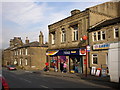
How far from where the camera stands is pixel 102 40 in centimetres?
1847

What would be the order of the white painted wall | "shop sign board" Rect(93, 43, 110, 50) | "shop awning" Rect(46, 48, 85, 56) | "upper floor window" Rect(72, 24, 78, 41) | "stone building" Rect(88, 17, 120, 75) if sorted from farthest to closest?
"upper floor window" Rect(72, 24, 78, 41) < "shop awning" Rect(46, 48, 85, 56) < "shop sign board" Rect(93, 43, 110, 50) < "stone building" Rect(88, 17, 120, 75) < the white painted wall

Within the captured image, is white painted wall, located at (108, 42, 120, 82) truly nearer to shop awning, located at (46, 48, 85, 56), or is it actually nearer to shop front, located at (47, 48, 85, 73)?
shop front, located at (47, 48, 85, 73)

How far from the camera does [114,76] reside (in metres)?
10.7

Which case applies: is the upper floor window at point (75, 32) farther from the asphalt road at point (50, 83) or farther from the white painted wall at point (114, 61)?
the white painted wall at point (114, 61)

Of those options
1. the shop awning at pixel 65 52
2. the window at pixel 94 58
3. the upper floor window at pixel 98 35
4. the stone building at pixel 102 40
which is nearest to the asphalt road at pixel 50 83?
the stone building at pixel 102 40

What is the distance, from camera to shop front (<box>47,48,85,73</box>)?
22125 mm

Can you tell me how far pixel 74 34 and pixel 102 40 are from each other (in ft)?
20.8

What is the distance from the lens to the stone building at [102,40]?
677 inches

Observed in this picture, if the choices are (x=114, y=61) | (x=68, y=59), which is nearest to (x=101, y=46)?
(x=68, y=59)

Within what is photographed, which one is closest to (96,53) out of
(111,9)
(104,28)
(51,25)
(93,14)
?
(104,28)

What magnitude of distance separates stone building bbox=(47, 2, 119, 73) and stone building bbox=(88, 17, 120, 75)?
4.42 feet

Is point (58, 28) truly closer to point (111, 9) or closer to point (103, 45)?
point (111, 9)

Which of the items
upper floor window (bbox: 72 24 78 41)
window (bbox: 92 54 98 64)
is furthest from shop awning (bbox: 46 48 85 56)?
→ window (bbox: 92 54 98 64)

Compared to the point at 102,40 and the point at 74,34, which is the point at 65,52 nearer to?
the point at 74,34
